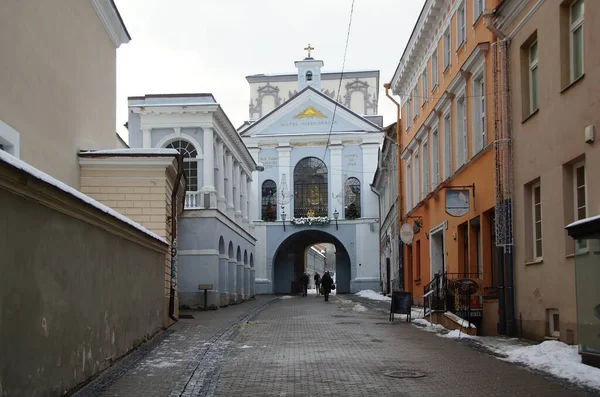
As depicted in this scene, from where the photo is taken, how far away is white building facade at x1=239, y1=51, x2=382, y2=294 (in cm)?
5234

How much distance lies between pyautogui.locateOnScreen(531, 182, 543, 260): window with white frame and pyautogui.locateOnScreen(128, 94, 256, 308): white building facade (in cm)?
1731

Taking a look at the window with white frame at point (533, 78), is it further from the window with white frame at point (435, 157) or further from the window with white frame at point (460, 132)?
the window with white frame at point (435, 157)

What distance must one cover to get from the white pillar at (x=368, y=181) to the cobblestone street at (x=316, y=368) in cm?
3460

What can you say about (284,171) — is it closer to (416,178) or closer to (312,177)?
(312,177)

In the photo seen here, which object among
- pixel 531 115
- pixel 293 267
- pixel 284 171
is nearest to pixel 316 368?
pixel 531 115

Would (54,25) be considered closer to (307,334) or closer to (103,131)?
(103,131)

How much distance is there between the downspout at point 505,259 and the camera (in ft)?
51.9

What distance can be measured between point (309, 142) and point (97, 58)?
30.4m

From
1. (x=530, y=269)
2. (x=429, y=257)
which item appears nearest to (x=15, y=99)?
(x=530, y=269)

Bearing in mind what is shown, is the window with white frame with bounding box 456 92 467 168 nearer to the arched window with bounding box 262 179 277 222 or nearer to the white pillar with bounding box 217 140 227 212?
the white pillar with bounding box 217 140 227 212

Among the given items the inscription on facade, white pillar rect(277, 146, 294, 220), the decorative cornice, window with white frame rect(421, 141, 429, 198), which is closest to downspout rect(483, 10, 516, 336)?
window with white frame rect(421, 141, 429, 198)

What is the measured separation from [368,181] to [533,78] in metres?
37.1

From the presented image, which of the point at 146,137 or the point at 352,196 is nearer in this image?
the point at 146,137

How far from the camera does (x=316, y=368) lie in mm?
11383
